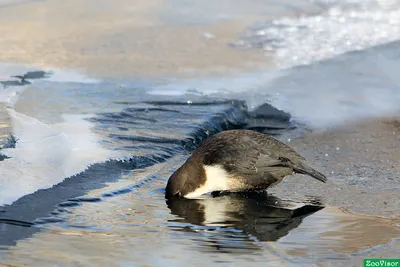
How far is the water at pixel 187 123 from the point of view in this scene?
4.38 metres

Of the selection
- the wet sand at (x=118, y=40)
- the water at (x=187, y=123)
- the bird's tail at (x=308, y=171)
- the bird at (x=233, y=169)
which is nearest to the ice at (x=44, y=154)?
the water at (x=187, y=123)

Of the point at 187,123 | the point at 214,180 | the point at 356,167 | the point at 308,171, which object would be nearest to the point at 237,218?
the point at 214,180

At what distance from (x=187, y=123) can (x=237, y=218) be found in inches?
96.8

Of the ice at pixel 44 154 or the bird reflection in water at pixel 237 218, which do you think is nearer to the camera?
the bird reflection in water at pixel 237 218

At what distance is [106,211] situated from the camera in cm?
493

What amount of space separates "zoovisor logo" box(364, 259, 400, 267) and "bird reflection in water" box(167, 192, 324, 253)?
0.60 meters

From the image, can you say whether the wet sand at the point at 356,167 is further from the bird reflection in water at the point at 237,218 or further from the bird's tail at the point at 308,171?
the bird reflection in water at the point at 237,218

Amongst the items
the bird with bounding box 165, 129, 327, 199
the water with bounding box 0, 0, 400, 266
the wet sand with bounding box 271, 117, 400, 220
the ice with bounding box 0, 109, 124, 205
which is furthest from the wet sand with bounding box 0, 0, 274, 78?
the bird with bounding box 165, 129, 327, 199

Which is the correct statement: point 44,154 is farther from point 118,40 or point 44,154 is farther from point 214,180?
point 118,40

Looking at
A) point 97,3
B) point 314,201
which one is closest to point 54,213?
point 314,201

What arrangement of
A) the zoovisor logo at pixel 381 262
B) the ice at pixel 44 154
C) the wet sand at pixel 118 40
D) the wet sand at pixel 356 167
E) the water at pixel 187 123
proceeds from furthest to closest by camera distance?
the wet sand at pixel 118 40 < the ice at pixel 44 154 < the wet sand at pixel 356 167 < the water at pixel 187 123 < the zoovisor logo at pixel 381 262

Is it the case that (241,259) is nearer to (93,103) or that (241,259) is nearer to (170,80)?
(93,103)

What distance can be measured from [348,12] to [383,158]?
5.77 metres

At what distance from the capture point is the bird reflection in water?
14.6 ft
